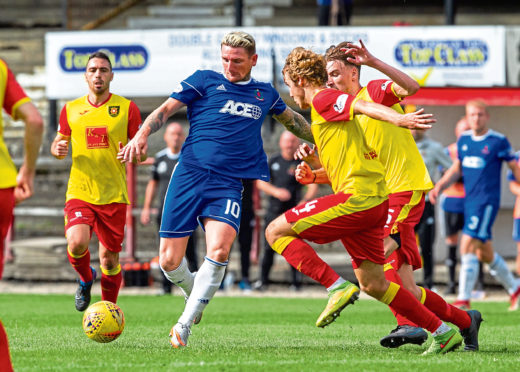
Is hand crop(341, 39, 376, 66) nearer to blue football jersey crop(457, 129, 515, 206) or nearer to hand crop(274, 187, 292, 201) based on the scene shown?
blue football jersey crop(457, 129, 515, 206)

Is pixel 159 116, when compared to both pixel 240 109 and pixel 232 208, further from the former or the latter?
pixel 232 208

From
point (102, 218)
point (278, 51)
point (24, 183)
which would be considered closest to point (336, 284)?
point (24, 183)

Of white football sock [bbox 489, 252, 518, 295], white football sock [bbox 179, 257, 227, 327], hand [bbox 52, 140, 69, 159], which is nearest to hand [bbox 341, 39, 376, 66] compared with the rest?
white football sock [bbox 179, 257, 227, 327]

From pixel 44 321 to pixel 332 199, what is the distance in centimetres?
468

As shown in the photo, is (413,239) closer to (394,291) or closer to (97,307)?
(394,291)

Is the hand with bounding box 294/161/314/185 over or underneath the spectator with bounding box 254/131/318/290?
over

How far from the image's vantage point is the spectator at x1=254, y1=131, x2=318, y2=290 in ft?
50.6

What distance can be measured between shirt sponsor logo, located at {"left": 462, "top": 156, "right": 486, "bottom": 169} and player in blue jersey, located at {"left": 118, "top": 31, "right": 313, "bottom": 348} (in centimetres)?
572

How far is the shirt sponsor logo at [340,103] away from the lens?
694 centimetres

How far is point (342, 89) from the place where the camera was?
7.81 m

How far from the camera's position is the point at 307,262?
24.1 feet

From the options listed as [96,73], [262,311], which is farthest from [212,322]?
[96,73]

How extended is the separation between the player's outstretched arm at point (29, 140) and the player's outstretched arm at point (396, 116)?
2.36m

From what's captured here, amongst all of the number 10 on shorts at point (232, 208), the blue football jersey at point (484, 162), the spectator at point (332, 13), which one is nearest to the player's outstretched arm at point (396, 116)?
the number 10 on shorts at point (232, 208)
